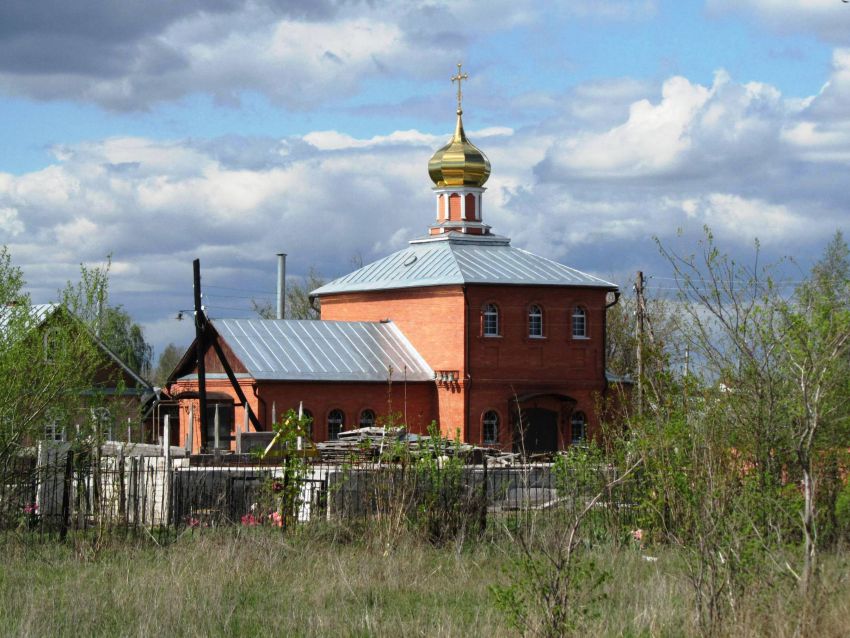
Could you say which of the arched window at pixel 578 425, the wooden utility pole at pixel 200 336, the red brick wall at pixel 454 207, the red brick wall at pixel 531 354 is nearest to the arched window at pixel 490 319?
the red brick wall at pixel 531 354

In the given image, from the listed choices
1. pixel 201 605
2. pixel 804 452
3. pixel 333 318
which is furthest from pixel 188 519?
pixel 333 318

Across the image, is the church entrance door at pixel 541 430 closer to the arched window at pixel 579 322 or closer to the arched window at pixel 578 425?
the arched window at pixel 578 425

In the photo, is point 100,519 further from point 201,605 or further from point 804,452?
point 804,452

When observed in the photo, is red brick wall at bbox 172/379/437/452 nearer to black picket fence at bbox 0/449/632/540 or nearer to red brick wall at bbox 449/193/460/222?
red brick wall at bbox 449/193/460/222

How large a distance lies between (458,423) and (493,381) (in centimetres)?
172

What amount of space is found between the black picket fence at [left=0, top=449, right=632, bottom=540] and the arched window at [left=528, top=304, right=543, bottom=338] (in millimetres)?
21029

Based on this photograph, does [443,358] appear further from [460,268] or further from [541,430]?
[541,430]

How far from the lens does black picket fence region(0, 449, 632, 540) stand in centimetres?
1474

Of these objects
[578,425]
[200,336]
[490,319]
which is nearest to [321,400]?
[200,336]

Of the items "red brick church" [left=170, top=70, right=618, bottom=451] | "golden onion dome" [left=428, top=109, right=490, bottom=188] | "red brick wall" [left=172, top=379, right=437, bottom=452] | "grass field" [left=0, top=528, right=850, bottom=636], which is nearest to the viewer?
"grass field" [left=0, top=528, right=850, bottom=636]

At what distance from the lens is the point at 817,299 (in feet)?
41.9

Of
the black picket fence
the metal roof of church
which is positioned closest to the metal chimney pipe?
the metal roof of church

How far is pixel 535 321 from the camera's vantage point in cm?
3750

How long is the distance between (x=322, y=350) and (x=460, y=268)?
4731 millimetres
